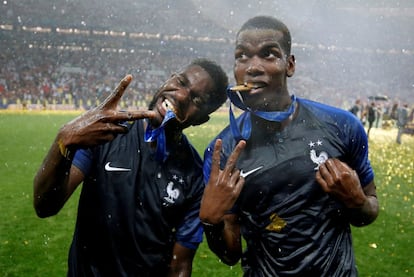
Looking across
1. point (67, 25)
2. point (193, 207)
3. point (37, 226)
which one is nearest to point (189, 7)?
point (67, 25)

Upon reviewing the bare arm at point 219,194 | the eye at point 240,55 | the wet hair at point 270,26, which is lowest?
the bare arm at point 219,194

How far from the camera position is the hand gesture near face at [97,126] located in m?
2.05

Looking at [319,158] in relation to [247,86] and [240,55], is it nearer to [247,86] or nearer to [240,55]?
[247,86]

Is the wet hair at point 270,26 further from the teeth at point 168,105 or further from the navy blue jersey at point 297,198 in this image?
the teeth at point 168,105

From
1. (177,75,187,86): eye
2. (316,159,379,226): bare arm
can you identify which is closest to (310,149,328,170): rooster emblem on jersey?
(316,159,379,226): bare arm

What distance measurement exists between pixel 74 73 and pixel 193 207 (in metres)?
38.5

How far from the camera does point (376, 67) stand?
49031 millimetres

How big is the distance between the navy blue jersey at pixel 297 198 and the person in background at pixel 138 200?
0.29m

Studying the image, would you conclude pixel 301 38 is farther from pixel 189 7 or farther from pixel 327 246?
pixel 327 246

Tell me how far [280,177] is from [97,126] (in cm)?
96

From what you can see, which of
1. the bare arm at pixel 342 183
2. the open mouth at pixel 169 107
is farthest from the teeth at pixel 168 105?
the bare arm at pixel 342 183

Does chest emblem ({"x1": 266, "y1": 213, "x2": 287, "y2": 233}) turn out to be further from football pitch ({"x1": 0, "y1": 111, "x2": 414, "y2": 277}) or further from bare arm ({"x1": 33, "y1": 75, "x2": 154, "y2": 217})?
football pitch ({"x1": 0, "y1": 111, "x2": 414, "y2": 277})

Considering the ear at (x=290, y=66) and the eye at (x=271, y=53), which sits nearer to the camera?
the eye at (x=271, y=53)

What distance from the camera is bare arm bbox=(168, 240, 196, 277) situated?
2.58m
